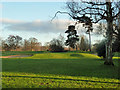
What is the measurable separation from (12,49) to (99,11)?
144 ft

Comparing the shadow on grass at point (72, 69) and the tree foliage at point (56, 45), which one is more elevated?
the tree foliage at point (56, 45)

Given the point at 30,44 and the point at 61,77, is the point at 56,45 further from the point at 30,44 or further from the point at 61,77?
the point at 61,77

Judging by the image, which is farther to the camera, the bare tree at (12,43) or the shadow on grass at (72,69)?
the bare tree at (12,43)

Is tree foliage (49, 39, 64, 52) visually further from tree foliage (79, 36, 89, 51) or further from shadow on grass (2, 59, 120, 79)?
shadow on grass (2, 59, 120, 79)

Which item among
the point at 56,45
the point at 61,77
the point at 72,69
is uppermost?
the point at 56,45

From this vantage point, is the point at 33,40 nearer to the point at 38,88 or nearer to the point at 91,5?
the point at 91,5

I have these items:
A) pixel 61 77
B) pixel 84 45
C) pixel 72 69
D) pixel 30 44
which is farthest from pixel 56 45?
pixel 61 77

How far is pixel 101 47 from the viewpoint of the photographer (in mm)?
23938

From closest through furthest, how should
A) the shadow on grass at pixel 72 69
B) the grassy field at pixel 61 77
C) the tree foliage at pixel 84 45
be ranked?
1. the grassy field at pixel 61 77
2. the shadow on grass at pixel 72 69
3. the tree foliage at pixel 84 45

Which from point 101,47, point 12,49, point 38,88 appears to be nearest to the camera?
point 38,88

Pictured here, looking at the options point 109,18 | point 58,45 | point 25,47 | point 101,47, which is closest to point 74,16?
point 109,18

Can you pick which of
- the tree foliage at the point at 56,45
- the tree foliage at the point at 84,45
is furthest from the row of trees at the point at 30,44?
the tree foliage at the point at 84,45

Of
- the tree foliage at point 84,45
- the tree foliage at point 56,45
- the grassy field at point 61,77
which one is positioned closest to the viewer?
the grassy field at point 61,77

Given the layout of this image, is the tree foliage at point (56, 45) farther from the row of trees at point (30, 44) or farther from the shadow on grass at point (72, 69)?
the shadow on grass at point (72, 69)
